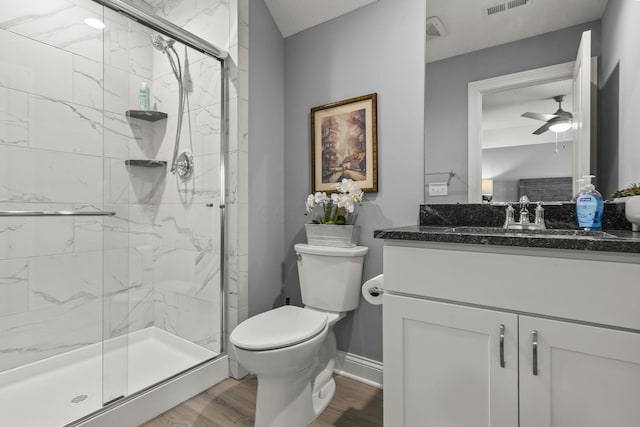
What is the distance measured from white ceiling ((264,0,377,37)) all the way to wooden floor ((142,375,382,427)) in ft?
7.20

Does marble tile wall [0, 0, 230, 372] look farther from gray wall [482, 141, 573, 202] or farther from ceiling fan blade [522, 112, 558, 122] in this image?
ceiling fan blade [522, 112, 558, 122]

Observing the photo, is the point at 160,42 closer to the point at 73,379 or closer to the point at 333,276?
the point at 333,276

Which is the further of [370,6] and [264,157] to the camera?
[264,157]

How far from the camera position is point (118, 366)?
1.54 m

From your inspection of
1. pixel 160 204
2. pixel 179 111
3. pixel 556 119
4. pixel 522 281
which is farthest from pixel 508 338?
pixel 179 111

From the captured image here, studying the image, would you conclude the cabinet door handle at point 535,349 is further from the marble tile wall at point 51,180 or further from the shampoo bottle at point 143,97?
the shampoo bottle at point 143,97

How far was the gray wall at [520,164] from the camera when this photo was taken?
1.37 metres

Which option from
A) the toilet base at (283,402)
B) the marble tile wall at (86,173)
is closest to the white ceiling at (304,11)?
the marble tile wall at (86,173)

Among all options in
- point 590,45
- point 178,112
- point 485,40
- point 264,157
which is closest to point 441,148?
point 485,40

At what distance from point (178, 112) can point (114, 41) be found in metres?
0.50

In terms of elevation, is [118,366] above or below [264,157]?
below

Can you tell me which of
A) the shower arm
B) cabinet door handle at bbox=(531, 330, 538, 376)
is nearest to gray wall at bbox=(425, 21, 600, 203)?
cabinet door handle at bbox=(531, 330, 538, 376)

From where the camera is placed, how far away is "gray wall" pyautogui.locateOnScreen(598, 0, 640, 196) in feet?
3.86

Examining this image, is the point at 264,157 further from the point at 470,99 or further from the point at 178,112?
the point at 470,99
